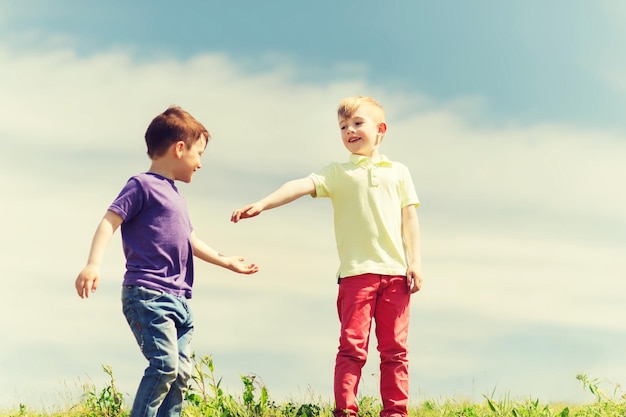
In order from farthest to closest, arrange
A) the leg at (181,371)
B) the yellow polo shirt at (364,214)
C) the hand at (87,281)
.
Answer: the yellow polo shirt at (364,214) → the leg at (181,371) → the hand at (87,281)

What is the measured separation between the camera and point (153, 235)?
5926 mm

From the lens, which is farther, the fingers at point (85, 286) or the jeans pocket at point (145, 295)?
the jeans pocket at point (145, 295)

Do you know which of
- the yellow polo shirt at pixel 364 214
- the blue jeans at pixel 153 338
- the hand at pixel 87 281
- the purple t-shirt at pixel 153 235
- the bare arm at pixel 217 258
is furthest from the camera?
the yellow polo shirt at pixel 364 214

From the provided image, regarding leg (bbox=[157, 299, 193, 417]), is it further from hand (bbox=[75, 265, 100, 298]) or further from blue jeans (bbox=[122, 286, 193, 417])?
hand (bbox=[75, 265, 100, 298])

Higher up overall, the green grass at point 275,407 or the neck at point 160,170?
the neck at point 160,170

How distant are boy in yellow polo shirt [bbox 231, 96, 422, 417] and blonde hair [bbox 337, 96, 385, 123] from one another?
0.03 ft

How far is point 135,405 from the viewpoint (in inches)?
226

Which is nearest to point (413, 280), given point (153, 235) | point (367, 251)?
point (367, 251)

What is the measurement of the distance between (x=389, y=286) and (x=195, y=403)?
194cm

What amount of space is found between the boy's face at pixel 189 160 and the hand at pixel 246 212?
49cm

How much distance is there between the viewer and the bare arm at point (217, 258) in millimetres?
6371

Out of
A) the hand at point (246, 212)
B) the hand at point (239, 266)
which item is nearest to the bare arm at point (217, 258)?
the hand at point (239, 266)

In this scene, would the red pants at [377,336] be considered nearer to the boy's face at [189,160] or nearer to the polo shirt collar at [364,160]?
the polo shirt collar at [364,160]

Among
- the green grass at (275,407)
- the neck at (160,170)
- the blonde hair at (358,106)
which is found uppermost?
the blonde hair at (358,106)
